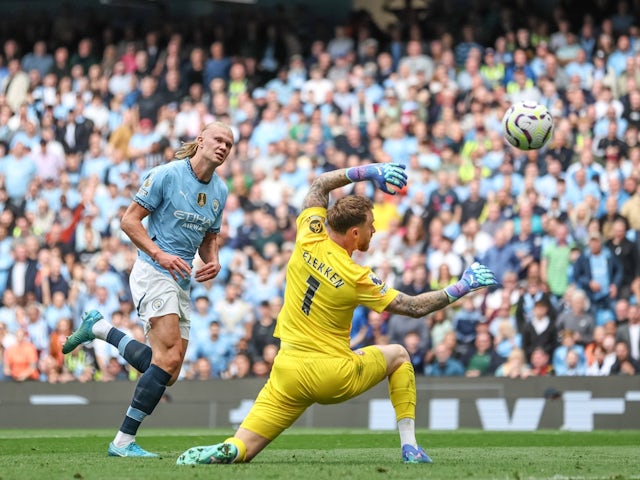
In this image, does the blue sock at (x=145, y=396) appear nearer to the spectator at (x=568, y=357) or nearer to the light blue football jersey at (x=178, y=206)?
the light blue football jersey at (x=178, y=206)

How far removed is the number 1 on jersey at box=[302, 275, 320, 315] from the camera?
27.5 ft

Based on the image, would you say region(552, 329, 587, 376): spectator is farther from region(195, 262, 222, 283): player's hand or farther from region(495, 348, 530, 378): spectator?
region(195, 262, 222, 283): player's hand

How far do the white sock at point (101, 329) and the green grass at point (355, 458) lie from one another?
97 cm

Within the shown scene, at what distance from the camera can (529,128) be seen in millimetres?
11875

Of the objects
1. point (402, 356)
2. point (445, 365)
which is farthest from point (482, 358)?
point (402, 356)

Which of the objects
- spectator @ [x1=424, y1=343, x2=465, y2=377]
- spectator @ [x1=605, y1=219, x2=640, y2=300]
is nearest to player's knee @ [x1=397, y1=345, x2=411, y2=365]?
spectator @ [x1=424, y1=343, x2=465, y2=377]

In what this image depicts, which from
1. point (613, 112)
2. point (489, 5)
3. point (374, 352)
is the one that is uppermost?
point (489, 5)

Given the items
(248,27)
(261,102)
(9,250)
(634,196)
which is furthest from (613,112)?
(9,250)

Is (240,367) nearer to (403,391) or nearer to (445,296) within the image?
(403,391)

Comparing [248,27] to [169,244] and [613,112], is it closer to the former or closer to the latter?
[613,112]

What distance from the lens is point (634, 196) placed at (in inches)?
693

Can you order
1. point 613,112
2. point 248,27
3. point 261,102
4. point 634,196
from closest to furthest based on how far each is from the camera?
point 634,196 < point 613,112 < point 261,102 < point 248,27

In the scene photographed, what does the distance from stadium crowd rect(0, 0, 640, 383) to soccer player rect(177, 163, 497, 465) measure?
8.16m

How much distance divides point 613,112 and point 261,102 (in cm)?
698
